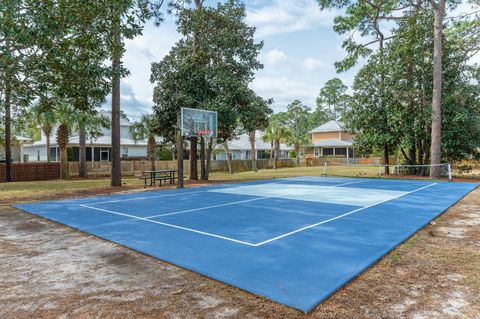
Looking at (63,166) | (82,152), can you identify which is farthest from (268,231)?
(63,166)

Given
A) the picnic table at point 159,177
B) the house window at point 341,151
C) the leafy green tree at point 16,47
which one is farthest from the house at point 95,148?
the house window at point 341,151

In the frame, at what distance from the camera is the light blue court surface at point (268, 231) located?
13.8ft

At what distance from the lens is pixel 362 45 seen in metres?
23.3

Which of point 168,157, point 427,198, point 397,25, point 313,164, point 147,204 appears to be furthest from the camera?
point 313,164

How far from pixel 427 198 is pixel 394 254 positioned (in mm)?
7428

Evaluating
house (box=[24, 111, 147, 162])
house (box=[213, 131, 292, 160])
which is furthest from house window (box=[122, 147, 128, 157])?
house (box=[213, 131, 292, 160])

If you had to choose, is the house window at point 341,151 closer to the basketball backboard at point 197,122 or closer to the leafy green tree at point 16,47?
the basketball backboard at point 197,122

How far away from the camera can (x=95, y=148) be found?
30.0 metres

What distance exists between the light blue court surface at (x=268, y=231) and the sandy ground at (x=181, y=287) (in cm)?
22

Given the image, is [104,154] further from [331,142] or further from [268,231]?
→ [331,142]

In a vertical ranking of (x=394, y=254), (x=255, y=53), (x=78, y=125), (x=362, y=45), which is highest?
(x=362, y=45)

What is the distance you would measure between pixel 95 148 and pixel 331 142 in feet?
105

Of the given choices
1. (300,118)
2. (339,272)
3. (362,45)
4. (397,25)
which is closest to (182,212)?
(339,272)

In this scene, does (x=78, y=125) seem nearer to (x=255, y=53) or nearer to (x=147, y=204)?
(x=255, y=53)
